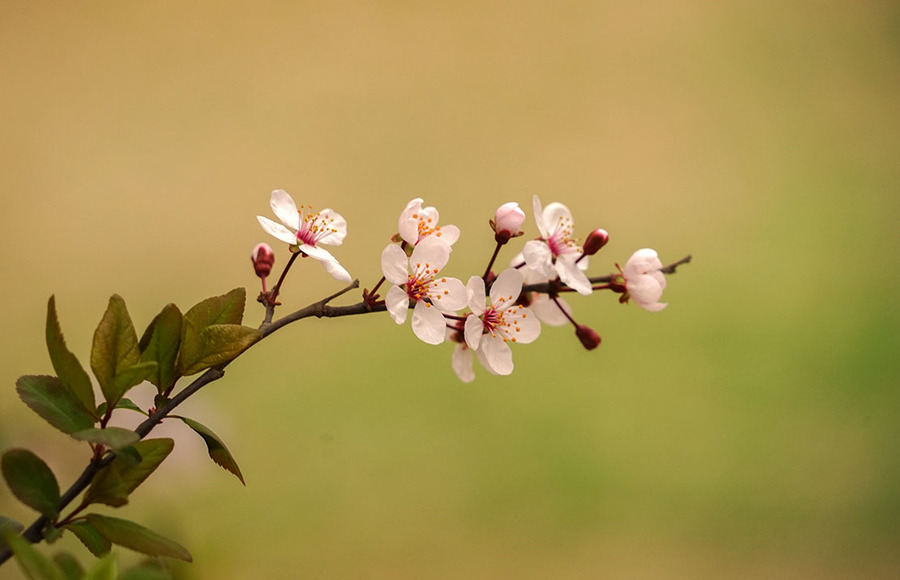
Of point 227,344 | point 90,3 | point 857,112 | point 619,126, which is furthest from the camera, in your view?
point 857,112

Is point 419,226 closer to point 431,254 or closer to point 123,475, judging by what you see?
point 431,254

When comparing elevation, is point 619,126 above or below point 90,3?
below

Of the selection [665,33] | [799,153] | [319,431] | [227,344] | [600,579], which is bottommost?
[600,579]

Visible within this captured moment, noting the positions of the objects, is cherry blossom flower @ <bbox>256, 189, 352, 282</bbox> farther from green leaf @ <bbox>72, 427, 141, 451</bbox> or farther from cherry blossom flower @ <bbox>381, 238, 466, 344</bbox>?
green leaf @ <bbox>72, 427, 141, 451</bbox>

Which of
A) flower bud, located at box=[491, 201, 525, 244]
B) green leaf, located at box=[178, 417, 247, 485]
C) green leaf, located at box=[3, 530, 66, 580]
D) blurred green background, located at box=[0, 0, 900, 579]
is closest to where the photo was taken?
green leaf, located at box=[3, 530, 66, 580]

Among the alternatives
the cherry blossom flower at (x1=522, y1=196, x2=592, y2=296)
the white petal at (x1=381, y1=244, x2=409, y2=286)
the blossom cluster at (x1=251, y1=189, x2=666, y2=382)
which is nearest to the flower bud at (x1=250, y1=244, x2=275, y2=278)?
the blossom cluster at (x1=251, y1=189, x2=666, y2=382)

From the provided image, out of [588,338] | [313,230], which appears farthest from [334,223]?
[588,338]

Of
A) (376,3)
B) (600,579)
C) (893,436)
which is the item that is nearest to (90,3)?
(376,3)

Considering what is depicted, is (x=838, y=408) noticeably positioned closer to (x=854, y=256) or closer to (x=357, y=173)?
(x=854, y=256)
